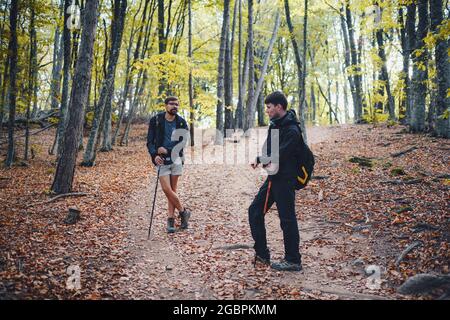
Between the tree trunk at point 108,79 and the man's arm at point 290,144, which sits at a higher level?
the tree trunk at point 108,79

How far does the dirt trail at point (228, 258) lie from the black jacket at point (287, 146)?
1.47 m

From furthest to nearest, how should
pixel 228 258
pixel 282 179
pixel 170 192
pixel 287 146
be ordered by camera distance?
pixel 170 192 → pixel 228 258 → pixel 282 179 → pixel 287 146

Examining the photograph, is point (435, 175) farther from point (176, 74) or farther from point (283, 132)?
point (176, 74)

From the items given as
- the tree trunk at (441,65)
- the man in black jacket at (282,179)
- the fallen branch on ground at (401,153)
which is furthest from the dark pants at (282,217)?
the tree trunk at (441,65)

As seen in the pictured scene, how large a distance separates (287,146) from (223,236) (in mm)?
2694

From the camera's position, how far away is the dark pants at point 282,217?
4.46 m

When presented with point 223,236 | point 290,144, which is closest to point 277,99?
point 290,144

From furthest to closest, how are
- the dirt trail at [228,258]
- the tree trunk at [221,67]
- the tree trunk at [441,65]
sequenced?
1. the tree trunk at [221,67]
2. the tree trunk at [441,65]
3. the dirt trail at [228,258]

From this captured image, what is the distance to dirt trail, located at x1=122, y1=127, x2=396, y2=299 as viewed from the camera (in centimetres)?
412

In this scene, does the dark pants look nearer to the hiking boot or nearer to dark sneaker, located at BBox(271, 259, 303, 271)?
dark sneaker, located at BBox(271, 259, 303, 271)

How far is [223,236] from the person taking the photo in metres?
6.23

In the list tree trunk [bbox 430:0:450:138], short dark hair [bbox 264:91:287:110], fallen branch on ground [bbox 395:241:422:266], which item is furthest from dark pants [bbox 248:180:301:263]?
tree trunk [bbox 430:0:450:138]

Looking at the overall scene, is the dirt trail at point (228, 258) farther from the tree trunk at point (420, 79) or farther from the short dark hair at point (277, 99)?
the tree trunk at point (420, 79)

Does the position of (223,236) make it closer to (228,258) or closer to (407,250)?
(228,258)
